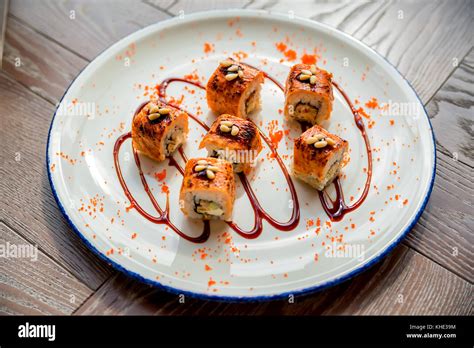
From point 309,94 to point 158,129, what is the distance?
2.79 ft

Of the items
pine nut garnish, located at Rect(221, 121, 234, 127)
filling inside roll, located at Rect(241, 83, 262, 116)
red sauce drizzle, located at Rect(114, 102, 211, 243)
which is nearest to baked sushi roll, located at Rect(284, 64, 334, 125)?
filling inside roll, located at Rect(241, 83, 262, 116)

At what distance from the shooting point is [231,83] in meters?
2.88

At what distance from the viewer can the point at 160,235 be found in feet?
8.38

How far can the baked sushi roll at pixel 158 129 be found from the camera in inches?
107

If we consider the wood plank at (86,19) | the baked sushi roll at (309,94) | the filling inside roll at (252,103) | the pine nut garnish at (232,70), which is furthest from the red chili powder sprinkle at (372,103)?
the wood plank at (86,19)

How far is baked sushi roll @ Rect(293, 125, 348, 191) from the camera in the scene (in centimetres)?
259

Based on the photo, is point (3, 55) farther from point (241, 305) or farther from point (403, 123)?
point (403, 123)

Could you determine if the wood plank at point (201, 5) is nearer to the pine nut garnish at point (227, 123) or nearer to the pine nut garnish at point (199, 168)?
the pine nut garnish at point (227, 123)

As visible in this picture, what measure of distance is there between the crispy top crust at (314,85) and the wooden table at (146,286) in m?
0.69

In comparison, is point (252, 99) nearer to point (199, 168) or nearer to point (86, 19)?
point (199, 168)

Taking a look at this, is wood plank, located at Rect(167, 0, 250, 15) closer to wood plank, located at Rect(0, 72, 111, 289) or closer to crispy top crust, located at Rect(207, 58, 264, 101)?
crispy top crust, located at Rect(207, 58, 264, 101)

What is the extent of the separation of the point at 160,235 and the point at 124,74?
115 cm

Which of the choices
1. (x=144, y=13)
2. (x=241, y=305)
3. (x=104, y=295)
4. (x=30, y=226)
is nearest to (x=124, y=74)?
(x=144, y=13)

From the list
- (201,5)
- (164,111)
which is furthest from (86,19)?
(164,111)
